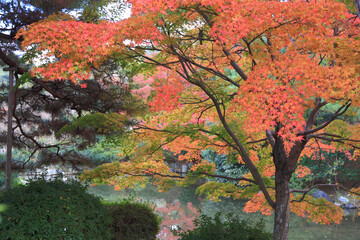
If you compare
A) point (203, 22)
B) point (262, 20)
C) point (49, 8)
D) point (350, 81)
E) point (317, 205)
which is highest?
point (49, 8)

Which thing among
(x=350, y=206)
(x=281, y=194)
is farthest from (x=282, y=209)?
(x=350, y=206)

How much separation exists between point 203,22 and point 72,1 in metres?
3.28

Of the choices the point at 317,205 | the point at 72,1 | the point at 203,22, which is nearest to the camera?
the point at 203,22

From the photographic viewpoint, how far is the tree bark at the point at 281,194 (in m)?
5.33

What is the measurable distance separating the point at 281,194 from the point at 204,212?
286 inches

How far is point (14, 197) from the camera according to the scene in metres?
4.02

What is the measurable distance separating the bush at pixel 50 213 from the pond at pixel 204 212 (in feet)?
8.53

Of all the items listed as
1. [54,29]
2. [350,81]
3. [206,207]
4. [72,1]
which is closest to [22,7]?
[72,1]

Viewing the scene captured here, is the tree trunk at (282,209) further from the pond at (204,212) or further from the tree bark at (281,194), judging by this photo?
the pond at (204,212)

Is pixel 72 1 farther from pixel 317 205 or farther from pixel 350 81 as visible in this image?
pixel 317 205

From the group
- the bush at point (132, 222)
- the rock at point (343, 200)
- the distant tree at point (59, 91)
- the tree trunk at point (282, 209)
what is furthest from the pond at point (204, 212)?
the tree trunk at point (282, 209)

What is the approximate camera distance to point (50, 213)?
12.9 feet

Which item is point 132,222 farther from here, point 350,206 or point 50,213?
point 350,206


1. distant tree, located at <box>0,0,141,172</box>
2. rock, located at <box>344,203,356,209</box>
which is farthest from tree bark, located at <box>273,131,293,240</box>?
rock, located at <box>344,203,356,209</box>
